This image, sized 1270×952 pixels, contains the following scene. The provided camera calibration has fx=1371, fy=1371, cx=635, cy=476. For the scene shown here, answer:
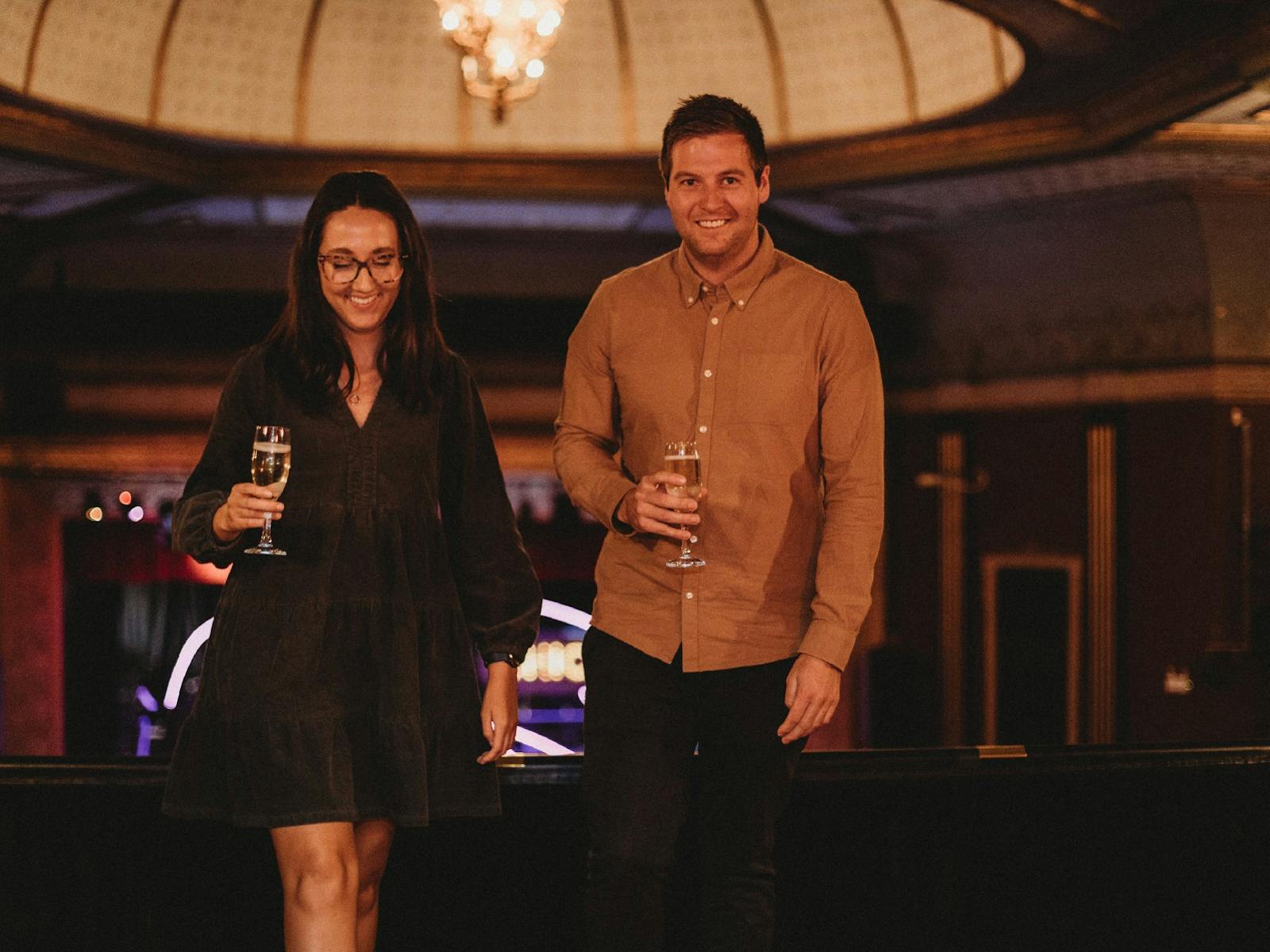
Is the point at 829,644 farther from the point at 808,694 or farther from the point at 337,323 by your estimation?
the point at 337,323

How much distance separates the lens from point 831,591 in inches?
86.6

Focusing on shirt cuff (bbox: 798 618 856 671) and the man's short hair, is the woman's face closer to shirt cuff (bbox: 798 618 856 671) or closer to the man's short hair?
the man's short hair

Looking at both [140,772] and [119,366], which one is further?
[119,366]

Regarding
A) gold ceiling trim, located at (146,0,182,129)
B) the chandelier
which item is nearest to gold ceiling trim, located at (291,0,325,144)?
gold ceiling trim, located at (146,0,182,129)

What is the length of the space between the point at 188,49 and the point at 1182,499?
19.8 feet

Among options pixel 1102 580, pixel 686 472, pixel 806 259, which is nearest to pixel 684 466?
pixel 686 472

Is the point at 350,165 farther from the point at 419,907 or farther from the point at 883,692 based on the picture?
the point at 419,907

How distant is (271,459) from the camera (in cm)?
214

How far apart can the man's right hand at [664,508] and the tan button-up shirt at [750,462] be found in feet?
0.39

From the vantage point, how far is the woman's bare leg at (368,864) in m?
2.31

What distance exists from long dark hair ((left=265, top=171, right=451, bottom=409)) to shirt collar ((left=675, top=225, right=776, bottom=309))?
0.45 m

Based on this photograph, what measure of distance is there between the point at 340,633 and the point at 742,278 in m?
0.89

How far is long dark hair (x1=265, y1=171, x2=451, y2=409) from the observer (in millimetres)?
2320

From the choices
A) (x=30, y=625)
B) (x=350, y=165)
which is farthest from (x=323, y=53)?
(x=30, y=625)
